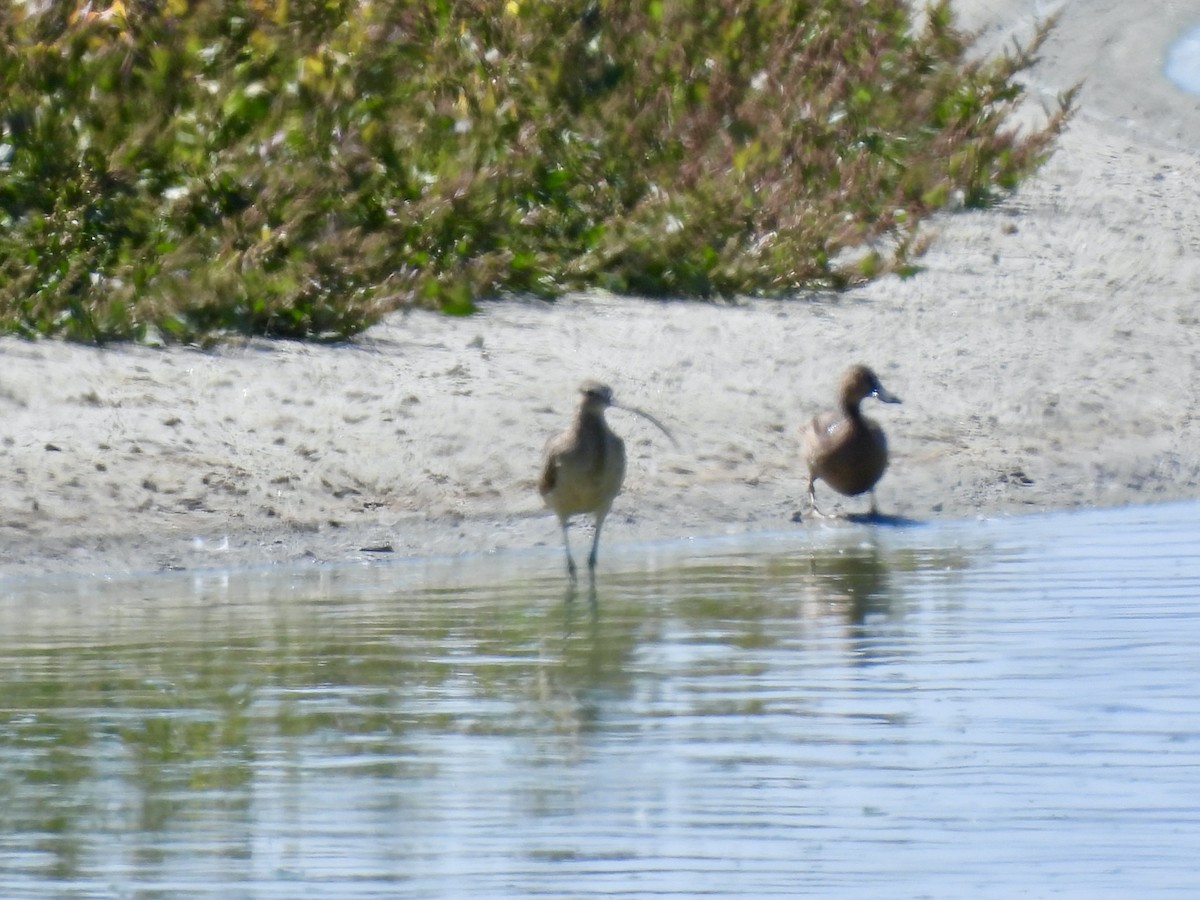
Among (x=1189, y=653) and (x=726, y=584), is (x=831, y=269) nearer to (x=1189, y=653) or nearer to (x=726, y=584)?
(x=726, y=584)

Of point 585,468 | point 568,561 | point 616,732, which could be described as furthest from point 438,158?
point 616,732

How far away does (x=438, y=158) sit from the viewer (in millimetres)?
14492

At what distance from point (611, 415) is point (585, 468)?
2248 mm

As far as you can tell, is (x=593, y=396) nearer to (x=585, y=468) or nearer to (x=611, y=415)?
(x=585, y=468)

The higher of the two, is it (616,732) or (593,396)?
(593,396)

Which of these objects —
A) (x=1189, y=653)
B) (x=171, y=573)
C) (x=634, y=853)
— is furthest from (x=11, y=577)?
(x=634, y=853)

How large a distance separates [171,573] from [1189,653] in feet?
13.2

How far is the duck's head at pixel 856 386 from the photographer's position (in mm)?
11500

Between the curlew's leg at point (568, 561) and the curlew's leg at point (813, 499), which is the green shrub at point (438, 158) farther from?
the curlew's leg at point (568, 561)

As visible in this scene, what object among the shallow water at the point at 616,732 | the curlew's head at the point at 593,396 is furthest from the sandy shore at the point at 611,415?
the shallow water at the point at 616,732

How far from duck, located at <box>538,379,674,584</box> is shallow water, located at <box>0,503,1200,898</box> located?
1.38ft

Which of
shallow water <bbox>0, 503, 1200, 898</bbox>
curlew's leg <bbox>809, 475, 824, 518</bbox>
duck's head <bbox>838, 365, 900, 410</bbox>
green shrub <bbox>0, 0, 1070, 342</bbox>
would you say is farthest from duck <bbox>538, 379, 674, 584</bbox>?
green shrub <bbox>0, 0, 1070, 342</bbox>

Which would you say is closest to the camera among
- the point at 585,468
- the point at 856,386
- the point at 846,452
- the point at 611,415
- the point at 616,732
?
the point at 616,732

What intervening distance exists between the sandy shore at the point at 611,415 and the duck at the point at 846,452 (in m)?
0.25
